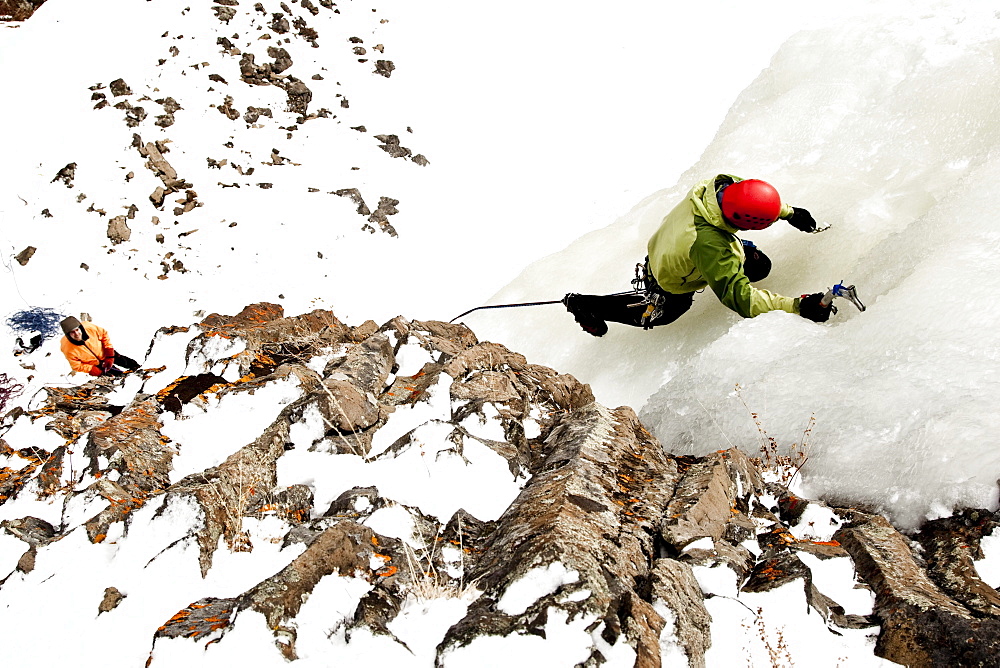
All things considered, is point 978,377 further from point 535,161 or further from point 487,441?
point 535,161

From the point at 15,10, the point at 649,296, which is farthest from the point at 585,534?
the point at 15,10

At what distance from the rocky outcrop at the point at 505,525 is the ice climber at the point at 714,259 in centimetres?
103

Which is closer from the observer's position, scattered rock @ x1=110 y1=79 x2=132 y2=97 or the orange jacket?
the orange jacket

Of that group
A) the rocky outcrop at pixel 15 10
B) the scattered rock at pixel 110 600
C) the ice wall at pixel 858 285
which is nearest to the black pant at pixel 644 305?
the ice wall at pixel 858 285

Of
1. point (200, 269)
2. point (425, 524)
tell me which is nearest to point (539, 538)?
point (425, 524)

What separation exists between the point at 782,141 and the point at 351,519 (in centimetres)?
551

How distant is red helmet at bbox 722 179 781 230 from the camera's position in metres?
3.69

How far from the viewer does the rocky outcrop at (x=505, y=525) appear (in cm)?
213

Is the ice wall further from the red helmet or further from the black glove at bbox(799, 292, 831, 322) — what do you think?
the red helmet

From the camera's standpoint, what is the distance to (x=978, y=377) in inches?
116

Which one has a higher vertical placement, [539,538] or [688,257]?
[539,538]

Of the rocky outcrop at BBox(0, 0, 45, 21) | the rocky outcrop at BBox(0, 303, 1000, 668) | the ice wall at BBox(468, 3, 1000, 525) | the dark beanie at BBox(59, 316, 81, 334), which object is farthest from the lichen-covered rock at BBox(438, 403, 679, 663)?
the rocky outcrop at BBox(0, 0, 45, 21)

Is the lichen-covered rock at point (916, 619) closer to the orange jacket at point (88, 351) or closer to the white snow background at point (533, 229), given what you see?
the white snow background at point (533, 229)

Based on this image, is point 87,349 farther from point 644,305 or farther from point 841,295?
point 841,295
